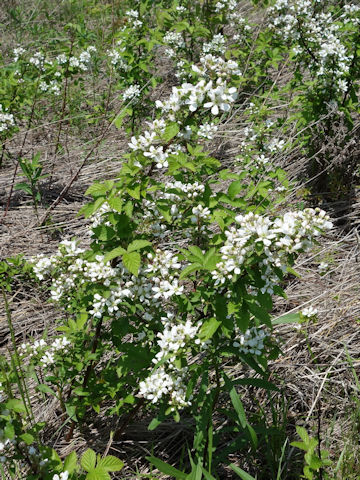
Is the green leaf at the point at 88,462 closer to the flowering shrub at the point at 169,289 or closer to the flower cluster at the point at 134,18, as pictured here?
the flowering shrub at the point at 169,289

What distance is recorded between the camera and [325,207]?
399 cm

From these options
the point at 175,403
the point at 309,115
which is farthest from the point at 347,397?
the point at 309,115

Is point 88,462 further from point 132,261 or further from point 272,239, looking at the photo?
point 272,239

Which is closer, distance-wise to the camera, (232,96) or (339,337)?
(232,96)

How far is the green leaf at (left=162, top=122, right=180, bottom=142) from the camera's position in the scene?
1942mm

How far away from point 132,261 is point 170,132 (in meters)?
0.57

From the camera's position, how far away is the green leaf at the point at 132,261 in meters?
1.84

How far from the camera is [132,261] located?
186cm

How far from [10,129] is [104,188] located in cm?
241

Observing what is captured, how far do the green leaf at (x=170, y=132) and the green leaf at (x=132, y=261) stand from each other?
510 mm

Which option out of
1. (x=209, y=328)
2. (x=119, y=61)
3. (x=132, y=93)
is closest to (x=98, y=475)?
(x=209, y=328)

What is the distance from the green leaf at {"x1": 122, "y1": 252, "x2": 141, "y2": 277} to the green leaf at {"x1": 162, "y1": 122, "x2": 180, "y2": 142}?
20.1 inches

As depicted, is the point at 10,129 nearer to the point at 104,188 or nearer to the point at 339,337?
the point at 104,188

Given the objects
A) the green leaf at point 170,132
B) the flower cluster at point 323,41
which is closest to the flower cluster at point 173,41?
the flower cluster at point 323,41
